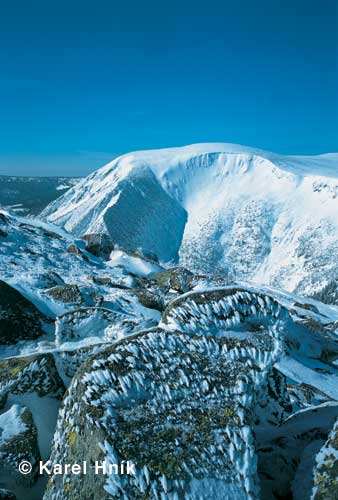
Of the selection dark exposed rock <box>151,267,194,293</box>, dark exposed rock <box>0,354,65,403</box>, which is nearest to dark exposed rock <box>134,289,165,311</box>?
dark exposed rock <box>151,267,194,293</box>

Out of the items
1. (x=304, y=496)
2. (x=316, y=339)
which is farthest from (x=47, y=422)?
(x=316, y=339)

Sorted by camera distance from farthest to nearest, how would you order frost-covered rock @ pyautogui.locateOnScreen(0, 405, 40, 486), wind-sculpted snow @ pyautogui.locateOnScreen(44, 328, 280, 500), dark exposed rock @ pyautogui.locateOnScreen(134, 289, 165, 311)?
dark exposed rock @ pyautogui.locateOnScreen(134, 289, 165, 311)
frost-covered rock @ pyautogui.locateOnScreen(0, 405, 40, 486)
wind-sculpted snow @ pyautogui.locateOnScreen(44, 328, 280, 500)

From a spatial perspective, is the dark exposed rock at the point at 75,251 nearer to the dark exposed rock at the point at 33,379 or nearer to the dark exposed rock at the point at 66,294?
the dark exposed rock at the point at 66,294

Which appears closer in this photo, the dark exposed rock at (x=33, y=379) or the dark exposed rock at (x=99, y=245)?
the dark exposed rock at (x=33, y=379)

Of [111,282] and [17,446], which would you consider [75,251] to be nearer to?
[111,282]

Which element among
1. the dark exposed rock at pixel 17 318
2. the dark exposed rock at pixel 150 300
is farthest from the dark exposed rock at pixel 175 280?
the dark exposed rock at pixel 17 318

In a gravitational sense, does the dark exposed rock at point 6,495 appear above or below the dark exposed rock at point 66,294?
above

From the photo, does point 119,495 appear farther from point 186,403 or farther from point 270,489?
point 270,489

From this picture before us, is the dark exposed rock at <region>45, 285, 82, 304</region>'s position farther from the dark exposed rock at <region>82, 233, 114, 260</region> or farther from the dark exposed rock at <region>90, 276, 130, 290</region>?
the dark exposed rock at <region>82, 233, 114, 260</region>
